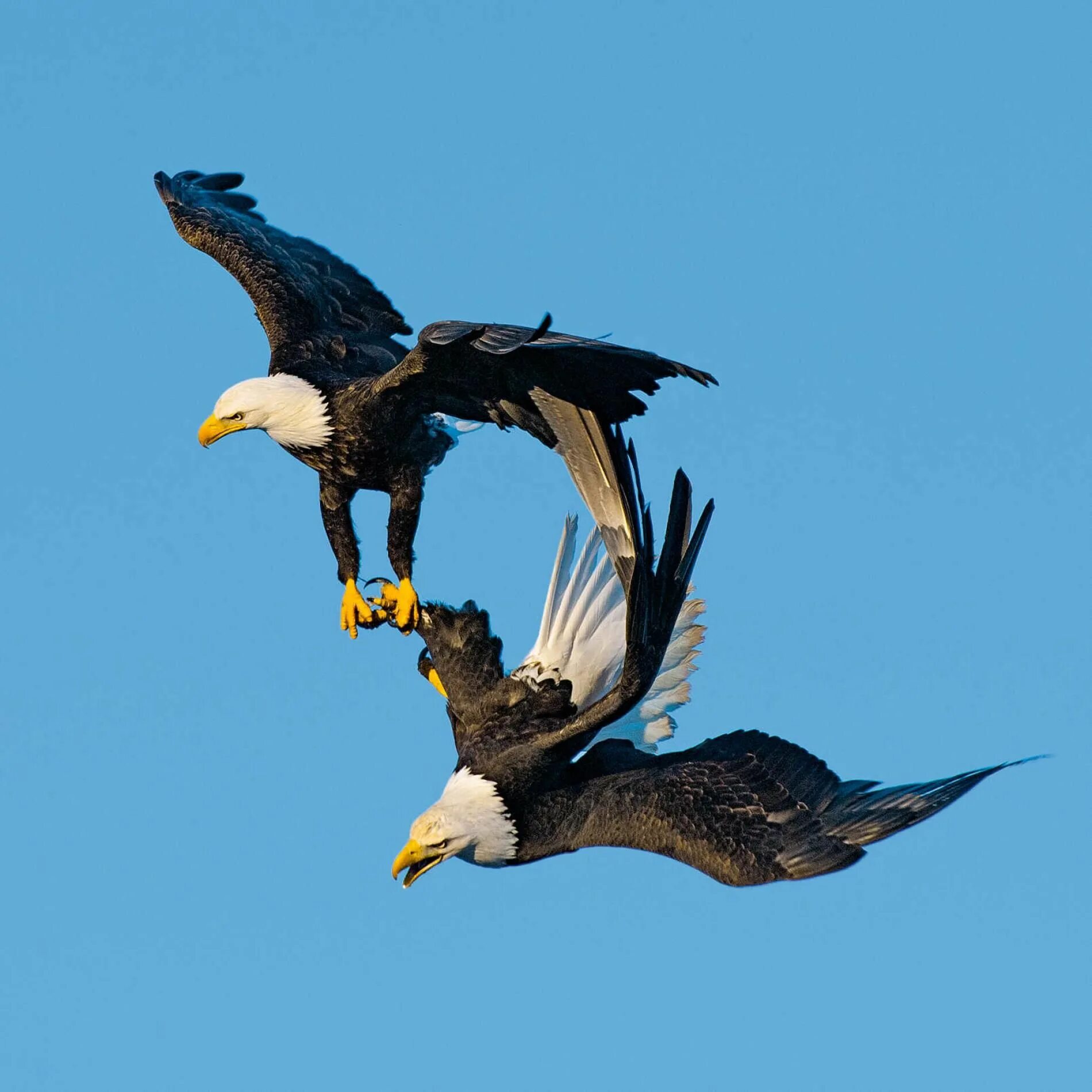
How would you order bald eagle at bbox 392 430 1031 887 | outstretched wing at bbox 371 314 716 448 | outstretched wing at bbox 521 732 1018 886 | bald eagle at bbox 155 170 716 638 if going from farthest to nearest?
outstretched wing at bbox 521 732 1018 886
bald eagle at bbox 392 430 1031 887
bald eagle at bbox 155 170 716 638
outstretched wing at bbox 371 314 716 448

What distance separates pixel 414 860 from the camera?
10.6 m

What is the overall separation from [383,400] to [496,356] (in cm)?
71

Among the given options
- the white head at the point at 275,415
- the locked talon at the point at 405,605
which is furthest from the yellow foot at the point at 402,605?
the white head at the point at 275,415

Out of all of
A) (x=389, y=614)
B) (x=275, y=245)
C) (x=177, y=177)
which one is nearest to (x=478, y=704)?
(x=389, y=614)

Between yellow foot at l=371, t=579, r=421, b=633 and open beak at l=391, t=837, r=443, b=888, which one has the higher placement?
yellow foot at l=371, t=579, r=421, b=633

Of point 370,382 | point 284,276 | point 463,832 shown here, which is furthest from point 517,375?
point 284,276

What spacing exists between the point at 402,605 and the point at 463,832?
1245 mm

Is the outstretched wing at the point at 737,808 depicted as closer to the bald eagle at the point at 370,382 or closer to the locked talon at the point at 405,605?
the locked talon at the point at 405,605

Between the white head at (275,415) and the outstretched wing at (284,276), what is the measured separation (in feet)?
1.88

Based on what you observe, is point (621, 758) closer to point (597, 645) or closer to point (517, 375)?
point (597, 645)

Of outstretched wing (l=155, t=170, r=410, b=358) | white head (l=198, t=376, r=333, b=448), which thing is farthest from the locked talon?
outstretched wing (l=155, t=170, r=410, b=358)

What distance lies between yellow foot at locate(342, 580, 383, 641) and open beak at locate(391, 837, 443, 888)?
117 cm

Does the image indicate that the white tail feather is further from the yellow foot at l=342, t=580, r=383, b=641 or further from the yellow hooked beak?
the yellow hooked beak

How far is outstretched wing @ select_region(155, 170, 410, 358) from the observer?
1203cm
